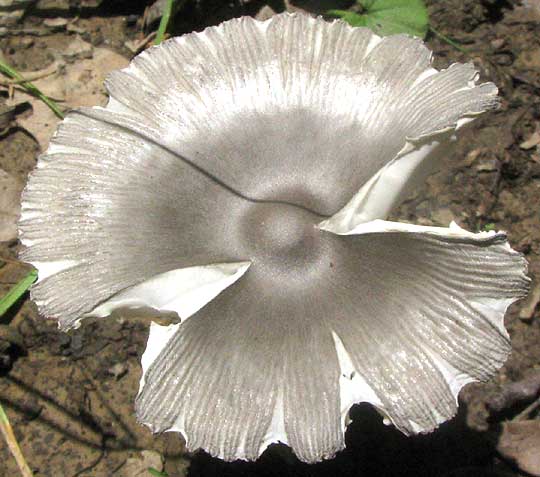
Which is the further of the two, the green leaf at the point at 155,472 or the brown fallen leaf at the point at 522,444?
the brown fallen leaf at the point at 522,444

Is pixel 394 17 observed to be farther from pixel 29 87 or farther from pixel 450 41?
pixel 29 87

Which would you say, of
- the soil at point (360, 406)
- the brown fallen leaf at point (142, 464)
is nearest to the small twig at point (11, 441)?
the soil at point (360, 406)

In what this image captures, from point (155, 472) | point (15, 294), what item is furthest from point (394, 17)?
point (155, 472)

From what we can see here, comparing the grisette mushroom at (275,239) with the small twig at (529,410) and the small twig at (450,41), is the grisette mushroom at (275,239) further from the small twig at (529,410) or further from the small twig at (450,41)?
the small twig at (450,41)

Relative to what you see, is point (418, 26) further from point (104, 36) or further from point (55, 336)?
point (55, 336)

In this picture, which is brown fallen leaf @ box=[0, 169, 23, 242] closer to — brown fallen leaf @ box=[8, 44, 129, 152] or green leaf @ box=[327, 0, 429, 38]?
brown fallen leaf @ box=[8, 44, 129, 152]
